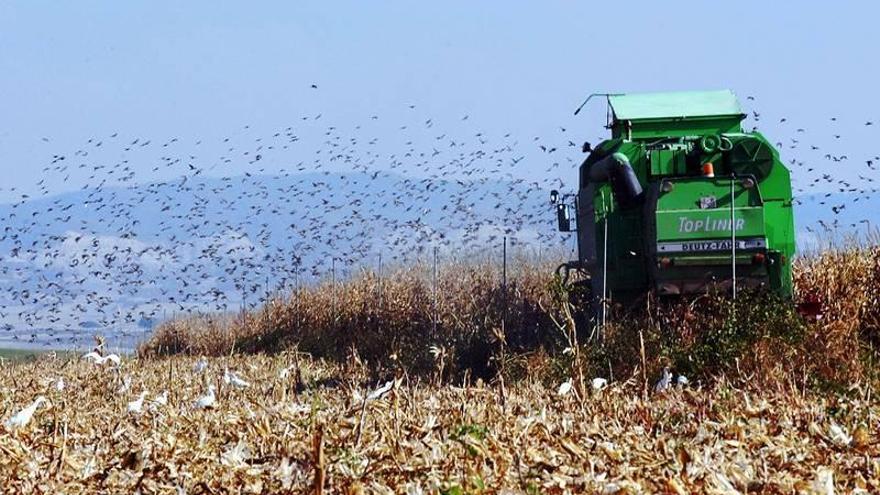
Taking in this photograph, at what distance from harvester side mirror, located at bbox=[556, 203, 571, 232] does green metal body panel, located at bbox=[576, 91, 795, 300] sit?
204mm

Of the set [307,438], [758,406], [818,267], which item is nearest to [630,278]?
[818,267]

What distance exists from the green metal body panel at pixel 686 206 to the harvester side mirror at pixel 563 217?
204 mm

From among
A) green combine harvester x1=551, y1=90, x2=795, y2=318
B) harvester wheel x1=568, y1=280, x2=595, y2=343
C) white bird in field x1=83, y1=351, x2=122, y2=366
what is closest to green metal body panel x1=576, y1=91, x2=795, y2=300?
green combine harvester x1=551, y1=90, x2=795, y2=318

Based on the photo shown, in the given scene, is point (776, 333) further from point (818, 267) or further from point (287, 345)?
point (287, 345)

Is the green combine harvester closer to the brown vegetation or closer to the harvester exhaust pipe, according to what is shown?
the harvester exhaust pipe

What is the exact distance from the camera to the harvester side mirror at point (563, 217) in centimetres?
1986

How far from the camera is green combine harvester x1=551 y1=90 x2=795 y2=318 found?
1759 centimetres

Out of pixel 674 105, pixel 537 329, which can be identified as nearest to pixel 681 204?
pixel 674 105

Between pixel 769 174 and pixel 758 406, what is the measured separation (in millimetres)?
12425

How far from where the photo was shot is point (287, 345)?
29.8 meters

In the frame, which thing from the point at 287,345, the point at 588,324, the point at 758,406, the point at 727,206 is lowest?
the point at 287,345

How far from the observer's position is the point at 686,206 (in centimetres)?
1762

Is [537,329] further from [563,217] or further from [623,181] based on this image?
[623,181]

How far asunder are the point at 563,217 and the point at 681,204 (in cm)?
258
